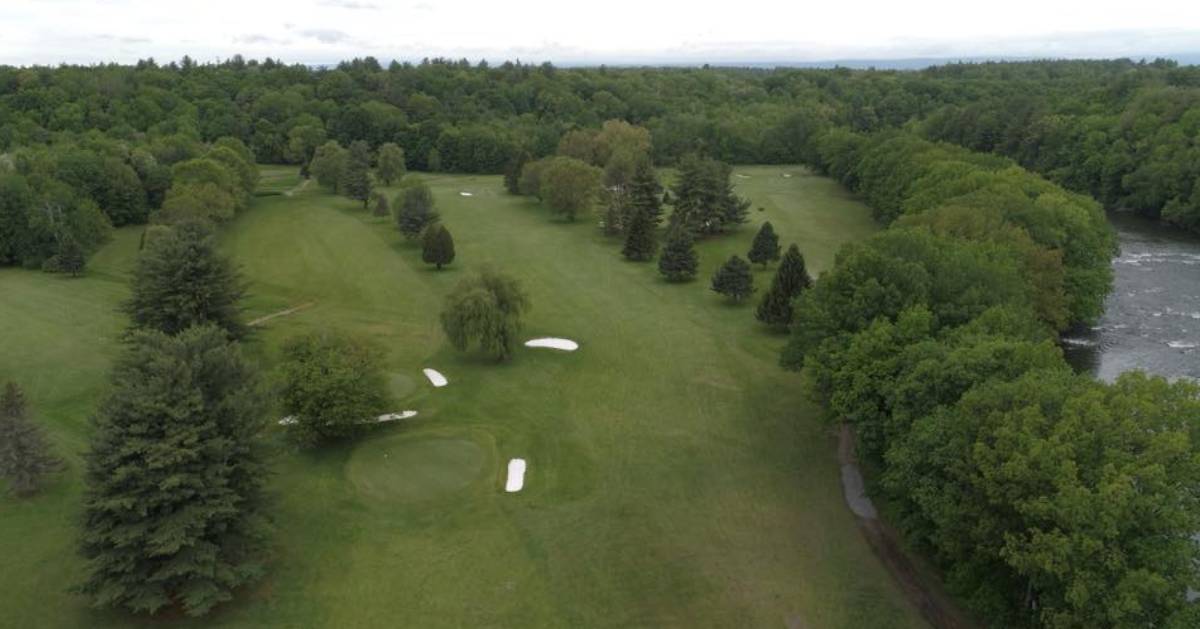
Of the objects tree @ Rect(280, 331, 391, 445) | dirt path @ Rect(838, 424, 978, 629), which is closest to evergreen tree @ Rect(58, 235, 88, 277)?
tree @ Rect(280, 331, 391, 445)

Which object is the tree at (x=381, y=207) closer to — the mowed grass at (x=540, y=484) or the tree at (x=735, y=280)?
the mowed grass at (x=540, y=484)

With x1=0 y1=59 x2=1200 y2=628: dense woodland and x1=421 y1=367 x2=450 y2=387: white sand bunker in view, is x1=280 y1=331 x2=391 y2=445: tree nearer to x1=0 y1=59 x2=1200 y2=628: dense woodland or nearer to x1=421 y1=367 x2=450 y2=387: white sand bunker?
x1=0 y1=59 x2=1200 y2=628: dense woodland

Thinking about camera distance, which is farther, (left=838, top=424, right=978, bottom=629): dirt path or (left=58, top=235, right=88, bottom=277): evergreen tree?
(left=58, top=235, right=88, bottom=277): evergreen tree

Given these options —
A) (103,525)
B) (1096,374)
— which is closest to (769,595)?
(103,525)

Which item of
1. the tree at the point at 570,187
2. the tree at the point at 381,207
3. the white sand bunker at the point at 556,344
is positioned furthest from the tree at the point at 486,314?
the tree at the point at 381,207

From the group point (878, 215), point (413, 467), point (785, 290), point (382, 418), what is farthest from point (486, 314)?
point (878, 215)

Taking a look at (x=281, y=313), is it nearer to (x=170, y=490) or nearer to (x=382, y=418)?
(x=382, y=418)
